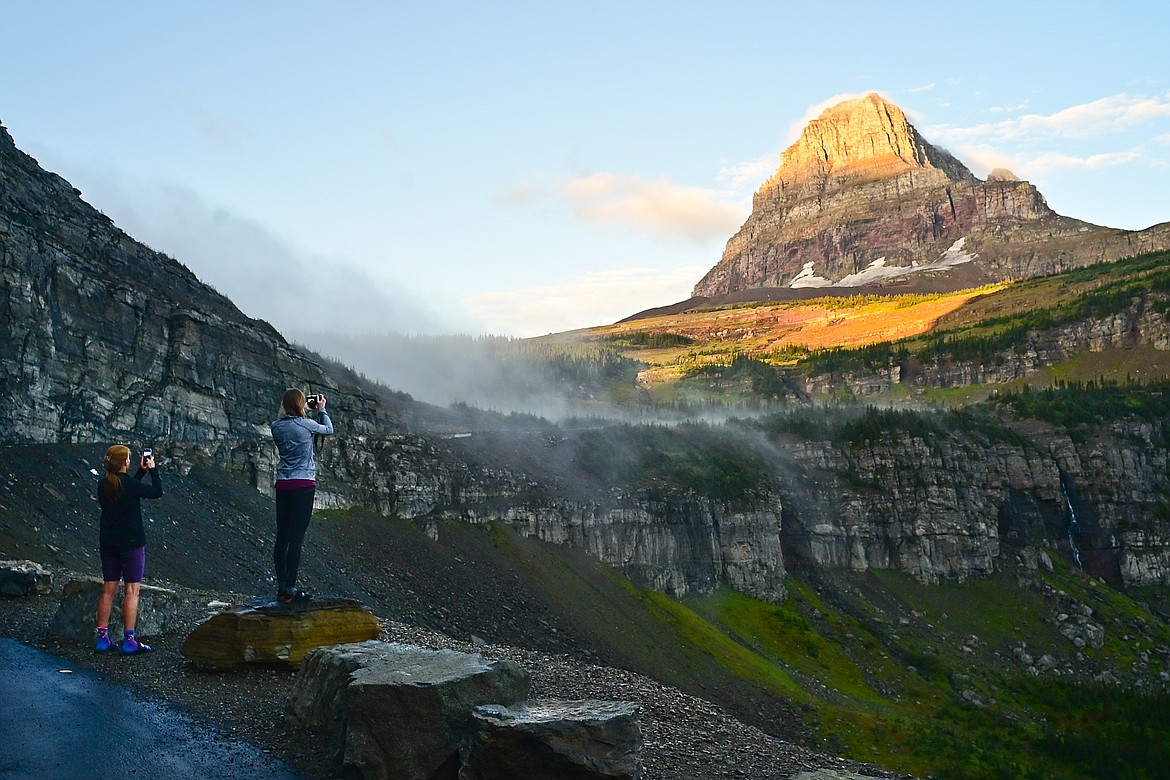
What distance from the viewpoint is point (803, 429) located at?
119875mm

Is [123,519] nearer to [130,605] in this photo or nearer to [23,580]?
[130,605]

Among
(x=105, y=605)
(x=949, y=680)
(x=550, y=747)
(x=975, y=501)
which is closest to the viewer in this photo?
(x=550, y=747)

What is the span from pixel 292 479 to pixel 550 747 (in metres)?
6.88

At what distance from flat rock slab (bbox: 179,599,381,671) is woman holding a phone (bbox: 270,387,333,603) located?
0.49 meters

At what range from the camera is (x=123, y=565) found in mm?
15227

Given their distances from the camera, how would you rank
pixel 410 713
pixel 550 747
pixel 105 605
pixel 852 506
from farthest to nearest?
1. pixel 852 506
2. pixel 105 605
3. pixel 410 713
4. pixel 550 747

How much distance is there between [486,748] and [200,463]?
51.8 m

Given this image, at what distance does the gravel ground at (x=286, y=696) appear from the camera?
42.0 ft

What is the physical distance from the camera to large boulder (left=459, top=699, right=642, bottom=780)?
1017 centimetres

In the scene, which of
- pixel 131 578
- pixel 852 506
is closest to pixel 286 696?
pixel 131 578

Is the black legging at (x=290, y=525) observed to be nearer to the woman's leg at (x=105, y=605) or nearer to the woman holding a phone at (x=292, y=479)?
the woman holding a phone at (x=292, y=479)

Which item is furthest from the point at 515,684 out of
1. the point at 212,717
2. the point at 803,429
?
the point at 803,429

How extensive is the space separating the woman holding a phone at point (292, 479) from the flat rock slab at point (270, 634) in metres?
Result: 0.49

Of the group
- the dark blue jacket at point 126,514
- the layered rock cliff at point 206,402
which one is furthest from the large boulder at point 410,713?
the layered rock cliff at point 206,402
